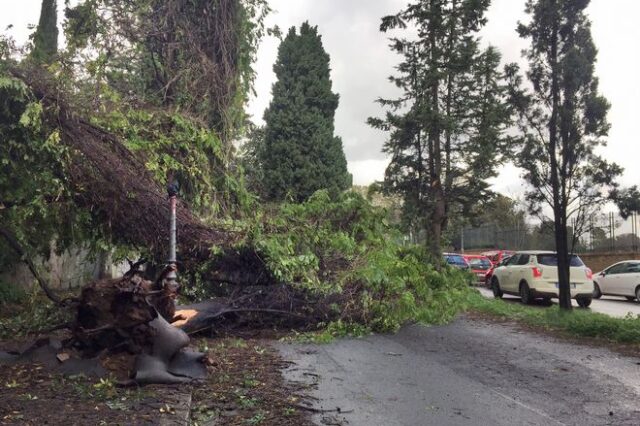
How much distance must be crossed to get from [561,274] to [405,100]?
681 centimetres

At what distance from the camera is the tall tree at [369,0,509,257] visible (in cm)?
1504

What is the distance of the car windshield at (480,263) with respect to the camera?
1036 inches

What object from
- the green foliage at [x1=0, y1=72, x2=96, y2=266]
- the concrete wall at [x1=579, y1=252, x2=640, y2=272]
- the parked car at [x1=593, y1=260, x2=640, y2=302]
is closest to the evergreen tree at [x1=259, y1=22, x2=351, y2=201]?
the parked car at [x1=593, y1=260, x2=640, y2=302]

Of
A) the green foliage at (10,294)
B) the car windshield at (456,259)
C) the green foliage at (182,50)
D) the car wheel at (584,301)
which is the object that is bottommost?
the car wheel at (584,301)

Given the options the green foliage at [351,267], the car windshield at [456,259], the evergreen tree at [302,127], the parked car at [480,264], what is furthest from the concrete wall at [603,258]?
the green foliage at [351,267]

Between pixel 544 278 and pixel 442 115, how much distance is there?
18.8 feet

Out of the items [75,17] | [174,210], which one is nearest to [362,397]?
[174,210]

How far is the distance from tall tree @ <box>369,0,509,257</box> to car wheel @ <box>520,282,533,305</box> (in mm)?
3002

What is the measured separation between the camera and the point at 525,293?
56.1ft

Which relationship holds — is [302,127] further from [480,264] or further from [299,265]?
[299,265]

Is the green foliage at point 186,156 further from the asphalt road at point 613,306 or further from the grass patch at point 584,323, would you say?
the asphalt road at point 613,306

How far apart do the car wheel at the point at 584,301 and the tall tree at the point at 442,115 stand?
13.7 feet

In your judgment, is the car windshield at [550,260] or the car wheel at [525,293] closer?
the car windshield at [550,260]

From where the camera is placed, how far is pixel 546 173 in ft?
36.0
